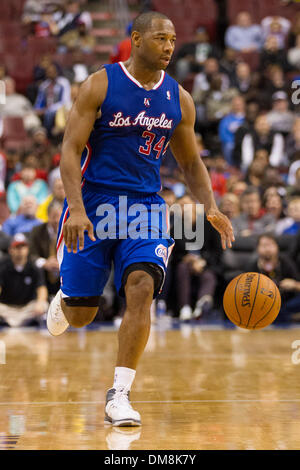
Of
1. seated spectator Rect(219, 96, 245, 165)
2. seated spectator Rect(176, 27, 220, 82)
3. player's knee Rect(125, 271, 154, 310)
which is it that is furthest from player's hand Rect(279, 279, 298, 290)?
seated spectator Rect(176, 27, 220, 82)

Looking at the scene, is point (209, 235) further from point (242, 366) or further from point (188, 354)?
point (242, 366)

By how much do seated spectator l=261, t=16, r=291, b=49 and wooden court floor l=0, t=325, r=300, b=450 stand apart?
8416mm

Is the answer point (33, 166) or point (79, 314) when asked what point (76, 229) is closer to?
point (79, 314)

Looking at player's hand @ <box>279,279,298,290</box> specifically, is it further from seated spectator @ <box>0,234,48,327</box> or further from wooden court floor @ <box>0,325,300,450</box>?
seated spectator @ <box>0,234,48,327</box>

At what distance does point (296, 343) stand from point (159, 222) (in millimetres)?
3642

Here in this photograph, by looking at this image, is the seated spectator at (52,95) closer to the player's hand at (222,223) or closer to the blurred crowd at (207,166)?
the blurred crowd at (207,166)

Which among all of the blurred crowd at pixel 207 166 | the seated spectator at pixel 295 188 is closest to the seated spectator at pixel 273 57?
the blurred crowd at pixel 207 166

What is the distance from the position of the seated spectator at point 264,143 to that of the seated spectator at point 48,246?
4.04 m

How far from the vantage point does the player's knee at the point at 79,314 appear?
458 centimetres

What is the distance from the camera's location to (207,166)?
12.0 meters

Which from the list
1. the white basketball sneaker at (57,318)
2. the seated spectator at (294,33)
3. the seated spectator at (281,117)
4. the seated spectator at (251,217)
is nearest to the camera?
the white basketball sneaker at (57,318)

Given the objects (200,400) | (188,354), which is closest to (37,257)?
(188,354)

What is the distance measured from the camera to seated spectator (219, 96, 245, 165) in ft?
42.9

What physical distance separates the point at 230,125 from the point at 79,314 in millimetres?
8924
